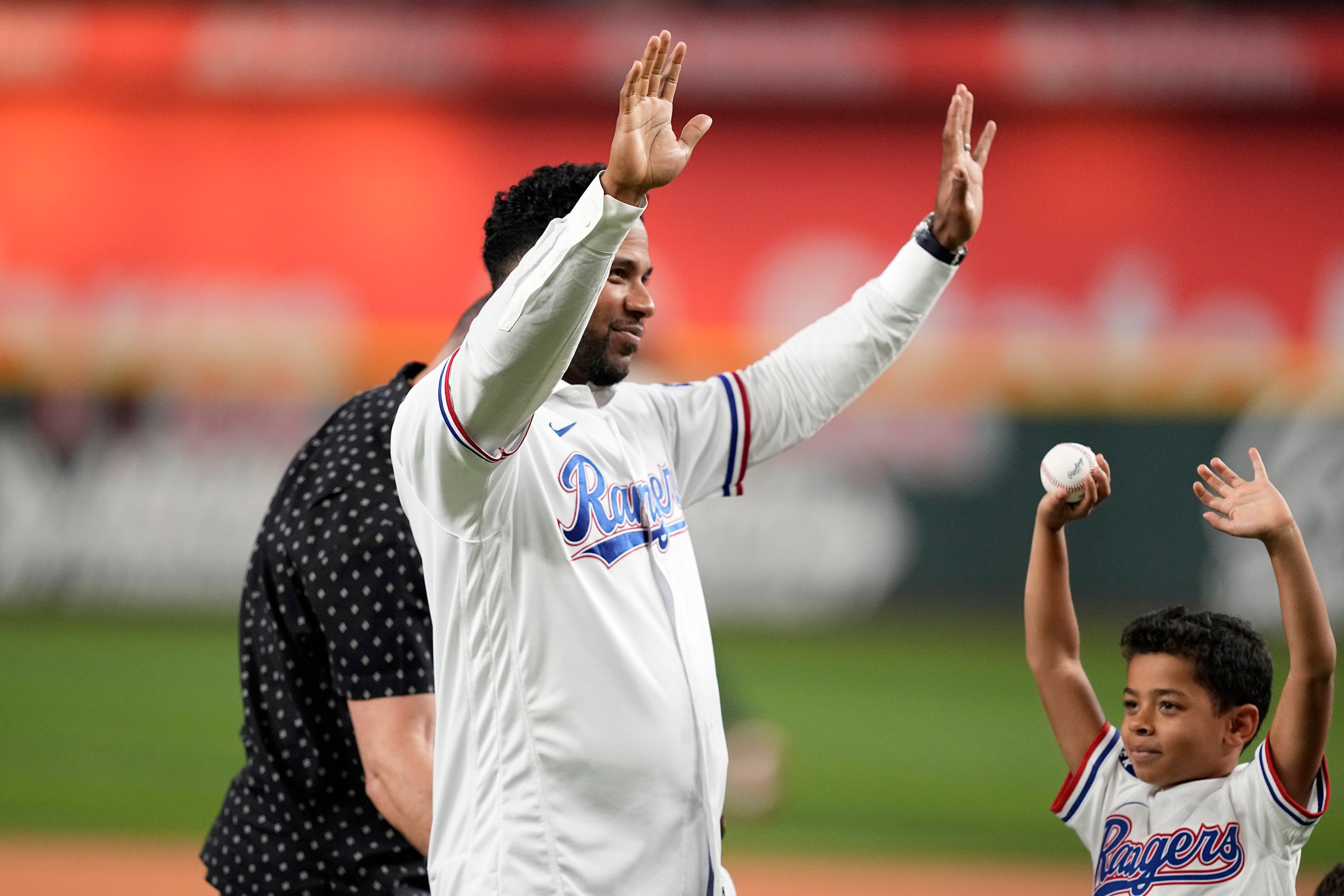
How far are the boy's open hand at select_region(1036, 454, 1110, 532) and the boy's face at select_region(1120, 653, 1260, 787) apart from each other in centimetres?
27

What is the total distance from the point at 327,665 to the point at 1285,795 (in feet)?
4.95

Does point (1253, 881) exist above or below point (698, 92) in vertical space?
below

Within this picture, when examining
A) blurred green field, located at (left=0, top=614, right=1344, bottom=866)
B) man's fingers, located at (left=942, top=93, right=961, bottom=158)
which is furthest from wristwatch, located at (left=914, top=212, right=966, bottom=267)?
blurred green field, located at (left=0, top=614, right=1344, bottom=866)

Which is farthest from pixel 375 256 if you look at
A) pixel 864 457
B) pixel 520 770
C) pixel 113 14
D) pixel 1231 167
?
pixel 520 770

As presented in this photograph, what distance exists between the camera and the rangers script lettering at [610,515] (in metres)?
1.96

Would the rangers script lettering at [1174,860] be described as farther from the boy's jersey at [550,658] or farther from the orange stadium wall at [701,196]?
the orange stadium wall at [701,196]

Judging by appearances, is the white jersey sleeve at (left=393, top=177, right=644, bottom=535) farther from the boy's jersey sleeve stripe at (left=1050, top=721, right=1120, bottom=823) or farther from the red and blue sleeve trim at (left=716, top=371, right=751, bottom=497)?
the boy's jersey sleeve stripe at (left=1050, top=721, right=1120, bottom=823)

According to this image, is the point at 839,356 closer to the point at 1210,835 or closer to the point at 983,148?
the point at 983,148

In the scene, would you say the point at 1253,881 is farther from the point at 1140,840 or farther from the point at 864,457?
the point at 864,457

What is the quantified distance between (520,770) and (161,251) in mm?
11270

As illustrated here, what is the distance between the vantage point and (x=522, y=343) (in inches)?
66.0

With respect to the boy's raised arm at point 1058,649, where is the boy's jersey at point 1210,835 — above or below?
below

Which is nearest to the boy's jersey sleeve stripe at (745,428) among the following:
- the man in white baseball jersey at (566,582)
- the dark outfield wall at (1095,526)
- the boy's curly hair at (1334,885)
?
the man in white baseball jersey at (566,582)

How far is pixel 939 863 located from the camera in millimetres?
6426
